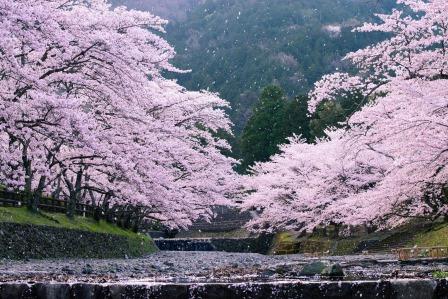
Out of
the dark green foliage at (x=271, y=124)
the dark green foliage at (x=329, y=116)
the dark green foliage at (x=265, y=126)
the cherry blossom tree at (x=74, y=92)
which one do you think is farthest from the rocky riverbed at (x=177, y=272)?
the dark green foliage at (x=265, y=126)

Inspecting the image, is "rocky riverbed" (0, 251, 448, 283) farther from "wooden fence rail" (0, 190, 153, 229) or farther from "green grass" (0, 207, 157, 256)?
"wooden fence rail" (0, 190, 153, 229)

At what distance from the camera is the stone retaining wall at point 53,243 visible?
12.6 meters

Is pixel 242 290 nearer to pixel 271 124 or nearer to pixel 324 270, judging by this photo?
pixel 324 270

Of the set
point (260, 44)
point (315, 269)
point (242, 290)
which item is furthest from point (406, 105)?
point (260, 44)

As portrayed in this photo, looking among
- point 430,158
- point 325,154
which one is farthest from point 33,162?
point 325,154

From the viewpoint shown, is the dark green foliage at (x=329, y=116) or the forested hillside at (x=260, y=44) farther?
the forested hillside at (x=260, y=44)

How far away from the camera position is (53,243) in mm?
14672

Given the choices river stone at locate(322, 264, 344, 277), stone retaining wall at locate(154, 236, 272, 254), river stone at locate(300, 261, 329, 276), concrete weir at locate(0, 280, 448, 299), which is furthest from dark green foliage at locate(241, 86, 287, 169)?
concrete weir at locate(0, 280, 448, 299)

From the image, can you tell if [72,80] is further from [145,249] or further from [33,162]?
[145,249]

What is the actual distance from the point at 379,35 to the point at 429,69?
89.4 metres

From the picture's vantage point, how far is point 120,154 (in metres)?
17.0

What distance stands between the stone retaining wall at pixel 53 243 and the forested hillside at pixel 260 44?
66.9m

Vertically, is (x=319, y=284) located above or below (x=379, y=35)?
below

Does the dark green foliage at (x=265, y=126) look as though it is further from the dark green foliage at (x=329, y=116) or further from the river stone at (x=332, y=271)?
the river stone at (x=332, y=271)
